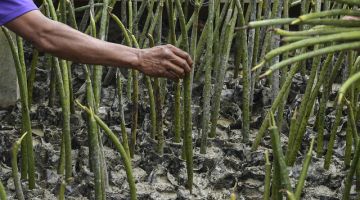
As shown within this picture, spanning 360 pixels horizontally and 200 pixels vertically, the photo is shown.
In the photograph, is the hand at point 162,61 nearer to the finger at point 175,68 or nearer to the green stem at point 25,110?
the finger at point 175,68

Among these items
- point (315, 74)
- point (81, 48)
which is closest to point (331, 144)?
point (315, 74)

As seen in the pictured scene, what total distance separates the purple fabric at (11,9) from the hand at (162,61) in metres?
0.23

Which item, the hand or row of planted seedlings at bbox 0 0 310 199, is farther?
row of planted seedlings at bbox 0 0 310 199

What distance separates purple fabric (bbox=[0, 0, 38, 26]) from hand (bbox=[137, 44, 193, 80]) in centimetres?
23

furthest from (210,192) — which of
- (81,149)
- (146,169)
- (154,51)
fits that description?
(154,51)

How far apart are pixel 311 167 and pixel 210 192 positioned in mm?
269

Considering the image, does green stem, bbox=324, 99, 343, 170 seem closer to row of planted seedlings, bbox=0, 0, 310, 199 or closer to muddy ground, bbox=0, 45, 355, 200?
muddy ground, bbox=0, 45, 355, 200

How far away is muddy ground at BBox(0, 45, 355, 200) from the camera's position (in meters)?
1.69

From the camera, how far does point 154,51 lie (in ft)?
4.49

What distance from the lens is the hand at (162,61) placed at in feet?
4.48

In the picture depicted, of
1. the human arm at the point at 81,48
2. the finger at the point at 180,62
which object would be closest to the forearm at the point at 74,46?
the human arm at the point at 81,48

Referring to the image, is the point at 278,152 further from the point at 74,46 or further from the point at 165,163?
the point at 165,163

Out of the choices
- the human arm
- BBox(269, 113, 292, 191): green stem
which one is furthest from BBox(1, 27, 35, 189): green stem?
BBox(269, 113, 292, 191): green stem

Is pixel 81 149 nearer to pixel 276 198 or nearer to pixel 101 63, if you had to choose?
pixel 101 63
